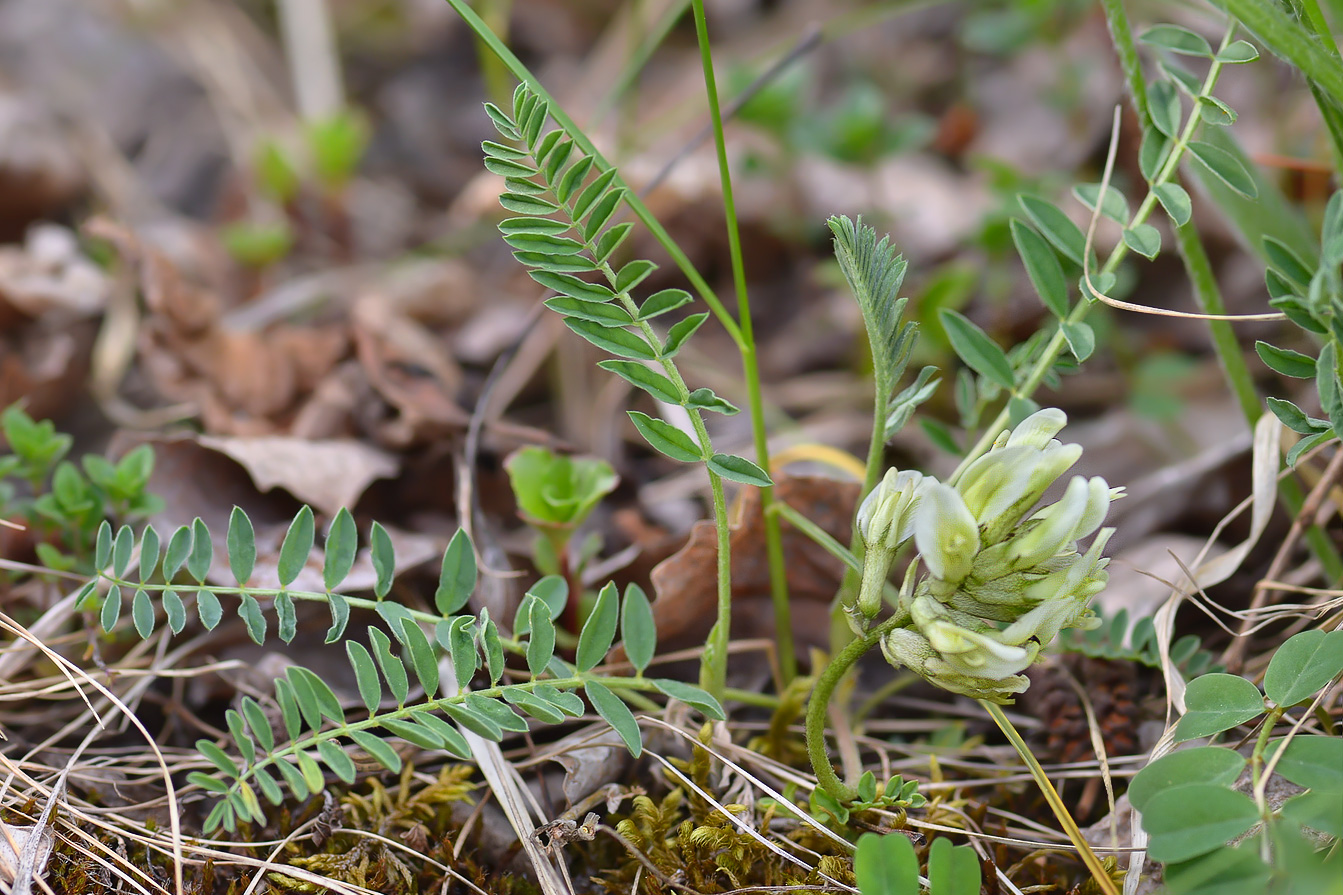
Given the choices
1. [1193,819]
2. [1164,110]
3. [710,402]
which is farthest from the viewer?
[1164,110]

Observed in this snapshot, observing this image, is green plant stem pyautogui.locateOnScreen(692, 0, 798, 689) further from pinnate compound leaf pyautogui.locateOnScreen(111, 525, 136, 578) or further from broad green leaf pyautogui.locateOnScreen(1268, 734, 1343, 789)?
pinnate compound leaf pyautogui.locateOnScreen(111, 525, 136, 578)

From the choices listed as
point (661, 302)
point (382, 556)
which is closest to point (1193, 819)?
point (661, 302)

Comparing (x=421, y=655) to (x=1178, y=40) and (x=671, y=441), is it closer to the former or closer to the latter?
(x=671, y=441)

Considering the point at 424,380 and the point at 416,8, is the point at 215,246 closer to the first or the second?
the point at 424,380

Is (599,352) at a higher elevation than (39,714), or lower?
higher

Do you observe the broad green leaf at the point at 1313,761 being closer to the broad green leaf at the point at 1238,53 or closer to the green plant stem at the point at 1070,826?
the green plant stem at the point at 1070,826

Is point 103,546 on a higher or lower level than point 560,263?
lower

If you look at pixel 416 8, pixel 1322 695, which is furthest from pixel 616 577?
pixel 416 8
